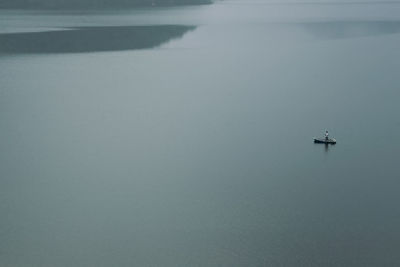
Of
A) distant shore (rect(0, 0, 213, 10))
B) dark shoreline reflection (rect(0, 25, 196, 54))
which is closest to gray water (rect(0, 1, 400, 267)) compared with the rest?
dark shoreline reflection (rect(0, 25, 196, 54))

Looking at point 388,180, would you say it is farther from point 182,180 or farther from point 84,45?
point 84,45

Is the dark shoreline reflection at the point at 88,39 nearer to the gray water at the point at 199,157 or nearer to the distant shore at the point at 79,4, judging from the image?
the gray water at the point at 199,157

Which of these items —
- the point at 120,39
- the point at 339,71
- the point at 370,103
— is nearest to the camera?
the point at 370,103

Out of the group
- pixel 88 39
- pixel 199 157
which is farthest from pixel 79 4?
pixel 199 157

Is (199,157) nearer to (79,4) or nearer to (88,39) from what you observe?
(88,39)

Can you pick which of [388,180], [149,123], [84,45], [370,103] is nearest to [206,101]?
[149,123]

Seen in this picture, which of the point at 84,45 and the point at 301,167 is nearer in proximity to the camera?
the point at 301,167

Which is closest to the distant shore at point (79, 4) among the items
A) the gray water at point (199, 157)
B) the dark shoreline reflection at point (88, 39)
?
the dark shoreline reflection at point (88, 39)
